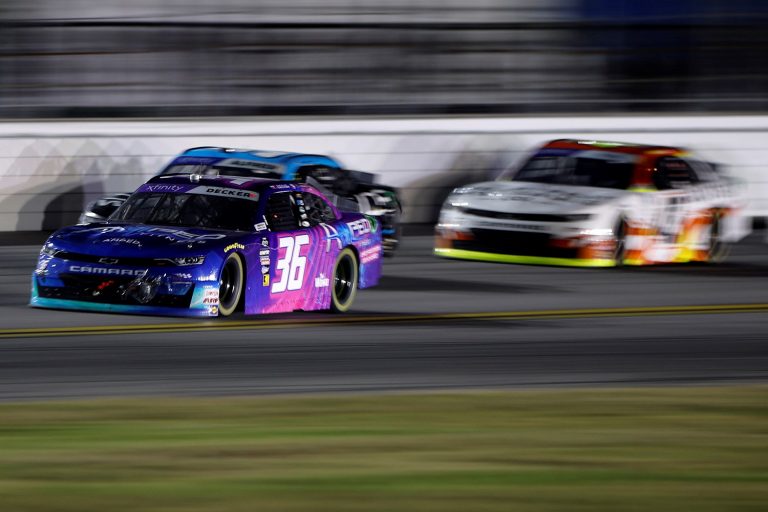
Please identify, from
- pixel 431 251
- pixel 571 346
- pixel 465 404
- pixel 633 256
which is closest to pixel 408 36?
pixel 431 251

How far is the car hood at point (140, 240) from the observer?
1092cm

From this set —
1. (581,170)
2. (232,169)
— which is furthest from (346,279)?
(581,170)

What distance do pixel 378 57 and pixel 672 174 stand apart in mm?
5933

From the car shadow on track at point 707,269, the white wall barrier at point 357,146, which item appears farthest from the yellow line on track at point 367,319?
the white wall barrier at point 357,146

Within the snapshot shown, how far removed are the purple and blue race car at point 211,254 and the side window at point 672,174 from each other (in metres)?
4.72

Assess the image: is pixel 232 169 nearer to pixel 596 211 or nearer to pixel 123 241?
pixel 596 211

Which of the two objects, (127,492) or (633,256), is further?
(633,256)

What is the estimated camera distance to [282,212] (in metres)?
12.1

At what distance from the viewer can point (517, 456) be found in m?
7.01

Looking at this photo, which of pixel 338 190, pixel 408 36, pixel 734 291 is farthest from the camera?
pixel 408 36

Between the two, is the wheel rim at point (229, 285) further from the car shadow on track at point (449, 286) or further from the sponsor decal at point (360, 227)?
the car shadow on track at point (449, 286)

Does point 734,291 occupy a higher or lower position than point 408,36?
lower

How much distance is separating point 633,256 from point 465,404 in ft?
26.2

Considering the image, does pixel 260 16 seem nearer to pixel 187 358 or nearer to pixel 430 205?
pixel 430 205
